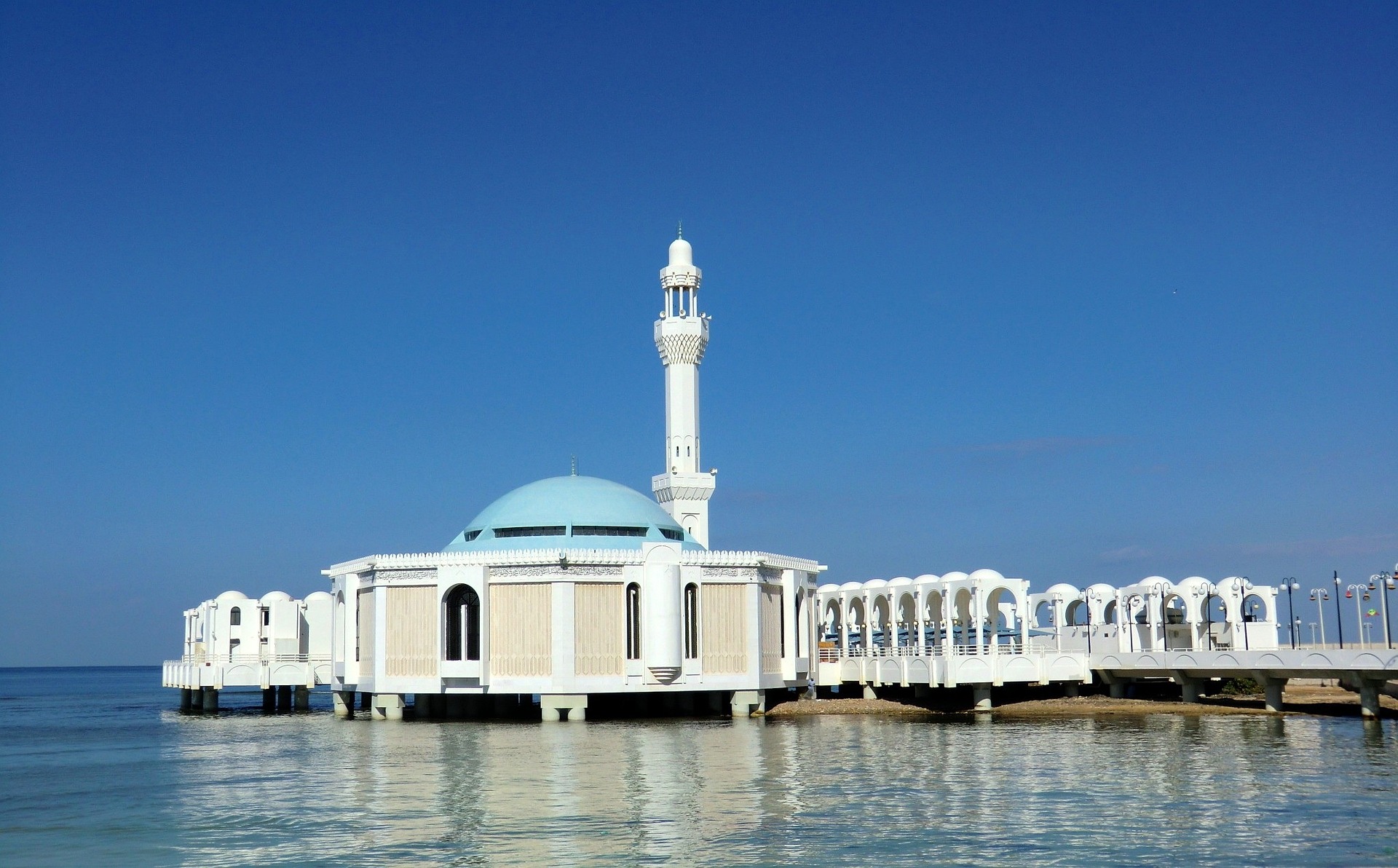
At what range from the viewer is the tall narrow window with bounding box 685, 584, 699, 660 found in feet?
196

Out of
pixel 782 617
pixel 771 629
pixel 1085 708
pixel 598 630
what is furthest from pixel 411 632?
pixel 1085 708

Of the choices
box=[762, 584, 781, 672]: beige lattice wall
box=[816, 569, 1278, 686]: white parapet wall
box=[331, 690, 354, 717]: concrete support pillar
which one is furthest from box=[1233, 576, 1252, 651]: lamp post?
box=[331, 690, 354, 717]: concrete support pillar

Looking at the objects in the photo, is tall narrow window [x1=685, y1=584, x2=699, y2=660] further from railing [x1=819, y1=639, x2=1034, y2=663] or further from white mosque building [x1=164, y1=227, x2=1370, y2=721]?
railing [x1=819, y1=639, x2=1034, y2=663]

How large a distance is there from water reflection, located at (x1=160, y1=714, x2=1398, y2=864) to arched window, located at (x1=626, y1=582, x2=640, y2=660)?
841cm

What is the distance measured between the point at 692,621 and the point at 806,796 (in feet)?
93.3

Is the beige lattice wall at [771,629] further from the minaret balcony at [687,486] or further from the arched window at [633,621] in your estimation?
the minaret balcony at [687,486]

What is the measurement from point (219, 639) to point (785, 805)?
54091 millimetres

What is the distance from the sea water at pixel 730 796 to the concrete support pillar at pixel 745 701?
7206mm

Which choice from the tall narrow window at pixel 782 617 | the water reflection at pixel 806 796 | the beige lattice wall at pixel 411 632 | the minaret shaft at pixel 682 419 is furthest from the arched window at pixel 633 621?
the minaret shaft at pixel 682 419

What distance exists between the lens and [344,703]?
67250 mm

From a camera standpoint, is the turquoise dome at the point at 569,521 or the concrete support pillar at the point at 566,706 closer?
the concrete support pillar at the point at 566,706

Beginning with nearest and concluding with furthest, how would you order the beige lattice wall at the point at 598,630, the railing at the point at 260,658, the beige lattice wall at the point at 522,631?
the beige lattice wall at the point at 598,630 < the beige lattice wall at the point at 522,631 < the railing at the point at 260,658

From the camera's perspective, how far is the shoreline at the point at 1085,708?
57.8m

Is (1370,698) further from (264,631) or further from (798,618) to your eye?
(264,631)
